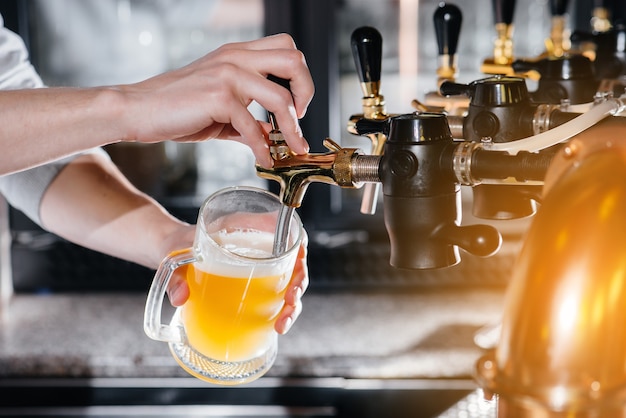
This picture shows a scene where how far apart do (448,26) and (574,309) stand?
2.27 feet

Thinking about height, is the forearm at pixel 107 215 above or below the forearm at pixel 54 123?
below

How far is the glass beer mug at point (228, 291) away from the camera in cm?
89

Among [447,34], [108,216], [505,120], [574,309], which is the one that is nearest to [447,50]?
[447,34]

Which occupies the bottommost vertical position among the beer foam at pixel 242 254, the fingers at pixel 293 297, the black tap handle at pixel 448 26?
the fingers at pixel 293 297

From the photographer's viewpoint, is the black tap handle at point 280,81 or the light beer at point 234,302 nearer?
the black tap handle at point 280,81

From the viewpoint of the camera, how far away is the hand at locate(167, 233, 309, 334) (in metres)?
0.94

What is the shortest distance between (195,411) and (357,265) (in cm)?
68

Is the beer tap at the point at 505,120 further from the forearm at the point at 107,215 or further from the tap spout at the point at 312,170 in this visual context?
the forearm at the point at 107,215

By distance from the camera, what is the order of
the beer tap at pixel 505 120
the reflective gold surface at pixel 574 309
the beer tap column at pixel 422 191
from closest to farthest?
the reflective gold surface at pixel 574 309 < the beer tap column at pixel 422 191 < the beer tap at pixel 505 120

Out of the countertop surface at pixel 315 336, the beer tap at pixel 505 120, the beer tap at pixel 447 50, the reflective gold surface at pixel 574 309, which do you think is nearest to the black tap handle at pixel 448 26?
the beer tap at pixel 447 50

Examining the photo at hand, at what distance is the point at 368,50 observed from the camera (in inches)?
31.0

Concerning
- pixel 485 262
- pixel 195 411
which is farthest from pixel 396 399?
pixel 485 262

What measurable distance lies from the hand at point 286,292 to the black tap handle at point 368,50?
22 centimetres

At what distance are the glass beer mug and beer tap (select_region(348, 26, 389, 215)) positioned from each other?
4.0 inches
